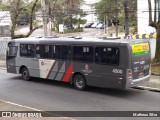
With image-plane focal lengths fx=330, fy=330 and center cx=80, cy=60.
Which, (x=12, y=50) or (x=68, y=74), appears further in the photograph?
(x=12, y=50)

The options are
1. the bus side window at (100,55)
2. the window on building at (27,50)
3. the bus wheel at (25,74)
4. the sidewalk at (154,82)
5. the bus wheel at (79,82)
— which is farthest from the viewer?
the bus wheel at (25,74)

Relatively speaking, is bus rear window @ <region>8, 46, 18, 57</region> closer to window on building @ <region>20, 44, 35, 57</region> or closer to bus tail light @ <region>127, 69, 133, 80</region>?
window on building @ <region>20, 44, 35, 57</region>

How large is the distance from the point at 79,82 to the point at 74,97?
1.67 metres

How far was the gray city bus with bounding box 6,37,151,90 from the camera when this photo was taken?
47.3 ft

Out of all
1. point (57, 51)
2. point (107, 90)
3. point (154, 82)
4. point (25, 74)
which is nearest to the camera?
point (107, 90)

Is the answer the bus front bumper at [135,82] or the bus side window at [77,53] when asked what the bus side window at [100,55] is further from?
the bus front bumper at [135,82]

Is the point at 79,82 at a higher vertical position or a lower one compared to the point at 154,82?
higher

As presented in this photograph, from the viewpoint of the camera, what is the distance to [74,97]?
1463 centimetres

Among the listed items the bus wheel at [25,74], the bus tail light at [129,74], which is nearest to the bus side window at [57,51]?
the bus wheel at [25,74]

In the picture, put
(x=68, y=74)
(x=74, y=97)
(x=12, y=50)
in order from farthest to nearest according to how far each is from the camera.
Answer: (x=12, y=50), (x=68, y=74), (x=74, y=97)

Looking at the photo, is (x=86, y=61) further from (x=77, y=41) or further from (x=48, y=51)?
(x=48, y=51)

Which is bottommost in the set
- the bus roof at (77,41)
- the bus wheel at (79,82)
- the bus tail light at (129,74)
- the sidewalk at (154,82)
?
the sidewalk at (154,82)

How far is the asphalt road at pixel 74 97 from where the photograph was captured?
12.9 meters

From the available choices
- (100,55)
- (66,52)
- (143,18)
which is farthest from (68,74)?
(143,18)
